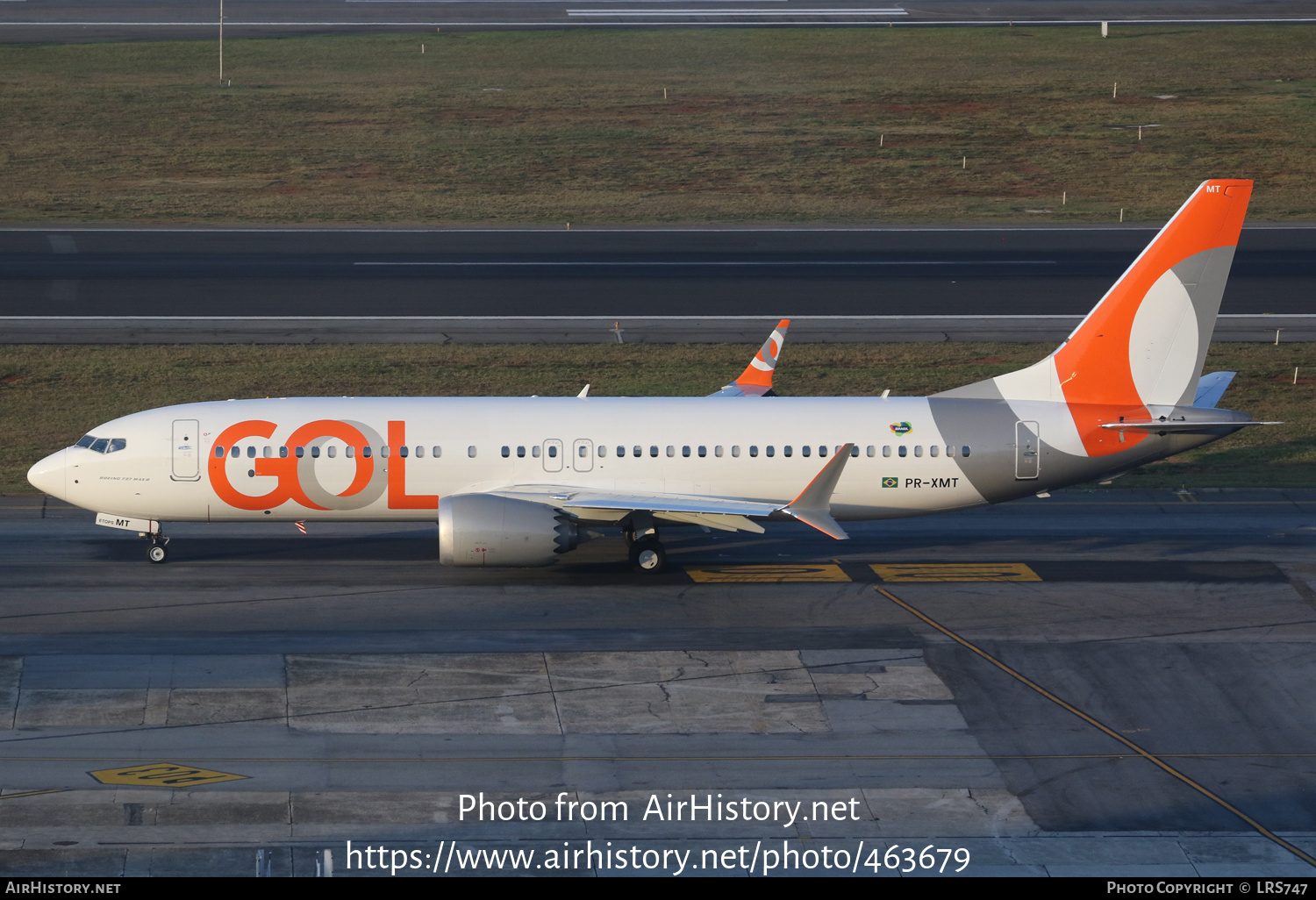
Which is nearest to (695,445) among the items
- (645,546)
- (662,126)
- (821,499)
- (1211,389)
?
(645,546)

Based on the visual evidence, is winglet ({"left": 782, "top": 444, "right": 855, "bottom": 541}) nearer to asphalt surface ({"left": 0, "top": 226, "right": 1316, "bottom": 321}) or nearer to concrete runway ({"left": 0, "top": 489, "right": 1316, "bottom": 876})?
concrete runway ({"left": 0, "top": 489, "right": 1316, "bottom": 876})

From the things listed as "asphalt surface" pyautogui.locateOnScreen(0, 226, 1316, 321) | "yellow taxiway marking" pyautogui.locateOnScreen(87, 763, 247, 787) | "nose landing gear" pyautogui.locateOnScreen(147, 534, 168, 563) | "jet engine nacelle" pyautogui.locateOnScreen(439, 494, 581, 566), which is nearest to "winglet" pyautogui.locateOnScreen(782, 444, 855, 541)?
"jet engine nacelle" pyautogui.locateOnScreen(439, 494, 581, 566)

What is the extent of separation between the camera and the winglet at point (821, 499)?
31.9m

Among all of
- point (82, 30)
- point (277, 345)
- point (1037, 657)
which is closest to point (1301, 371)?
point (1037, 657)

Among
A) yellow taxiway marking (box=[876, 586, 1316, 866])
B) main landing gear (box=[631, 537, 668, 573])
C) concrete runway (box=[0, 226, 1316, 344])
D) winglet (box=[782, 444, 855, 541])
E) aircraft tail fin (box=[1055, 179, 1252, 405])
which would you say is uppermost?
concrete runway (box=[0, 226, 1316, 344])

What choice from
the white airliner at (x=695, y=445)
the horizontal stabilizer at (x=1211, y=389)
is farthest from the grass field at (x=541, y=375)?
the white airliner at (x=695, y=445)

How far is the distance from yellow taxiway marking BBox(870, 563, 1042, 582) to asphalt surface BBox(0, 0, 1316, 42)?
8012 cm

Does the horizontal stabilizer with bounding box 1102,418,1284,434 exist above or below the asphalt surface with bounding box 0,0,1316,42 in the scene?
below

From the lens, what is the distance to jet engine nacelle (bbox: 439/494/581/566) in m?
32.4

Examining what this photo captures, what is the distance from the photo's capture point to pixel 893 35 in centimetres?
10475

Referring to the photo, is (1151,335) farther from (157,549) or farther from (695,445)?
(157,549)

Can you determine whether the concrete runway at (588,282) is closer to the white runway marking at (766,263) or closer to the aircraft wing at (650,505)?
the white runway marking at (766,263)

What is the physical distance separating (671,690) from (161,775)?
913 cm

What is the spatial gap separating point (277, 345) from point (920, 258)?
29.0 metres
